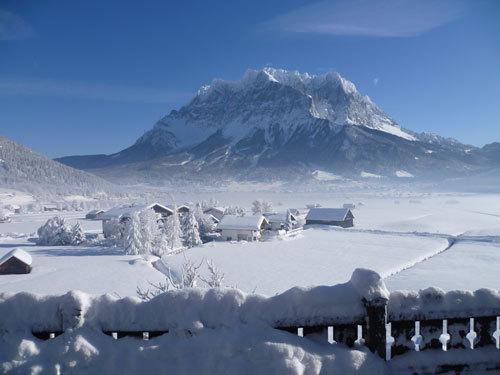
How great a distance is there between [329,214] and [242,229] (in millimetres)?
21889

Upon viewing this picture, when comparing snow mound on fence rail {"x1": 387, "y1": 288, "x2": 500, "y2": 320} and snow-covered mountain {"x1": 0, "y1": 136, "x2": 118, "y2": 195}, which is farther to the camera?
snow-covered mountain {"x1": 0, "y1": 136, "x2": 118, "y2": 195}

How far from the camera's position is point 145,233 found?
39.0 meters

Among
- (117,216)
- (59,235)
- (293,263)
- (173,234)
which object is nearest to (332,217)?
(173,234)

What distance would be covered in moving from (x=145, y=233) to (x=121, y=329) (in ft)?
118

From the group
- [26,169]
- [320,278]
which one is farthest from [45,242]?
[26,169]

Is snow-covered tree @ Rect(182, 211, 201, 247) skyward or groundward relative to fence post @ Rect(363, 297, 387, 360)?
groundward

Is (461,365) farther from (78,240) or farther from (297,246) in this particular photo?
(78,240)

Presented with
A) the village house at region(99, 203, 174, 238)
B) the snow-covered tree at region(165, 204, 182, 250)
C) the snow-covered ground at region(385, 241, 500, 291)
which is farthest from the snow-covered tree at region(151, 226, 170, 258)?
the snow-covered ground at region(385, 241, 500, 291)

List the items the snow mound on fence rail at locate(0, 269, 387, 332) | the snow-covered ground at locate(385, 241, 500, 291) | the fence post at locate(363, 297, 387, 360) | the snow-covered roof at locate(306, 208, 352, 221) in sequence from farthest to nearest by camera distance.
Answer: the snow-covered roof at locate(306, 208, 352, 221) < the snow-covered ground at locate(385, 241, 500, 291) < the fence post at locate(363, 297, 387, 360) < the snow mound on fence rail at locate(0, 269, 387, 332)

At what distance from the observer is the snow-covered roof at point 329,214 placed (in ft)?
203

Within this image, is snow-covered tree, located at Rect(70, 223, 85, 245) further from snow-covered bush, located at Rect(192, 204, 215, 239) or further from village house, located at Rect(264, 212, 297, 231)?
village house, located at Rect(264, 212, 297, 231)

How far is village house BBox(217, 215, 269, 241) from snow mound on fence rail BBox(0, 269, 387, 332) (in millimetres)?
42272

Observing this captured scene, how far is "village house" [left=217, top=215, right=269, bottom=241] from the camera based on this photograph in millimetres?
46844

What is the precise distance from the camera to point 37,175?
14525cm
